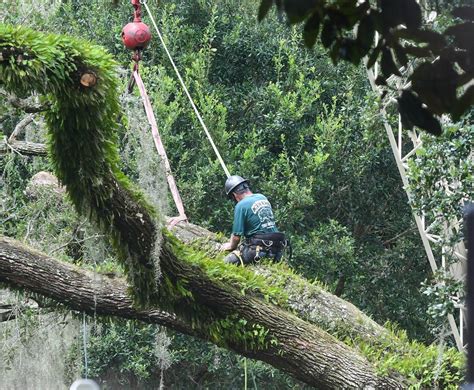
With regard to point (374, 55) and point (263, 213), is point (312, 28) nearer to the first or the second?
point (374, 55)

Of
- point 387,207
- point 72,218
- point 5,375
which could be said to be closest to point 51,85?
point 72,218

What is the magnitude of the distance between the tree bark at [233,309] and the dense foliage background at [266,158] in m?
4.44

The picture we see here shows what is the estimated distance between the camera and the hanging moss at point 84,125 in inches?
239

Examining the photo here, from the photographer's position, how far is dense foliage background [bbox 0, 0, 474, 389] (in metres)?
12.8

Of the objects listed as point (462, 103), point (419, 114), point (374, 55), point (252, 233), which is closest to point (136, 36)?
point (252, 233)

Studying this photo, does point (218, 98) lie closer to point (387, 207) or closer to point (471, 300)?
point (387, 207)

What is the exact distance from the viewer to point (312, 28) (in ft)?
7.47

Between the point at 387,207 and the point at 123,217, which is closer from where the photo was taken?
the point at 123,217

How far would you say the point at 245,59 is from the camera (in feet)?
46.5

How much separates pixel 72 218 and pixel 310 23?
7.12m

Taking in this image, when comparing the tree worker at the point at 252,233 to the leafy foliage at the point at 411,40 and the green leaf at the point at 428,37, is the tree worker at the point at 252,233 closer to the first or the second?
the leafy foliage at the point at 411,40

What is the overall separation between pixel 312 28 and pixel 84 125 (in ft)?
13.8

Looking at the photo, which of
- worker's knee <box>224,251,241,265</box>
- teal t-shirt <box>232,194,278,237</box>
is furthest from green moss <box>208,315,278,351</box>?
teal t-shirt <box>232,194,278,237</box>

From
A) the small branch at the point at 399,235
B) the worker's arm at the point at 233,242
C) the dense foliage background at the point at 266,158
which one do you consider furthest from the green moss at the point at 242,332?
the small branch at the point at 399,235
